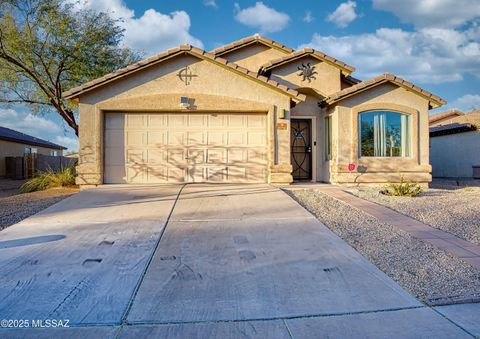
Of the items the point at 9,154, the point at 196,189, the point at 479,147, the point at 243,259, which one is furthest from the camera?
the point at 9,154

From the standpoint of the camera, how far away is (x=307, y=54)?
529 inches

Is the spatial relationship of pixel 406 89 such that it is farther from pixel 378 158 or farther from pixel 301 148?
pixel 301 148

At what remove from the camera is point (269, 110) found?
1164 cm

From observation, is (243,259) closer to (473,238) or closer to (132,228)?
(132,228)

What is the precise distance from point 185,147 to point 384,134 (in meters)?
6.82

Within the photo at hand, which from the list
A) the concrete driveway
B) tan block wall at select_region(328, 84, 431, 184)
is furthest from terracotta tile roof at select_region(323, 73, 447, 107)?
the concrete driveway

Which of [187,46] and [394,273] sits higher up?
[187,46]

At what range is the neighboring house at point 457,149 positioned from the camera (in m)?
17.6

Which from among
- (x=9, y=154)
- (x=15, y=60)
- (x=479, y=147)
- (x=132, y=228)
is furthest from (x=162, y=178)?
(x=9, y=154)

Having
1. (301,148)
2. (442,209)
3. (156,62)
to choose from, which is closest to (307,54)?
(301,148)

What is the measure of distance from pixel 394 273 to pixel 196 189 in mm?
6863

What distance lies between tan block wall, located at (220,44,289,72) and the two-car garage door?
3856mm

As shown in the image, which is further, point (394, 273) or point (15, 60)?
point (15, 60)

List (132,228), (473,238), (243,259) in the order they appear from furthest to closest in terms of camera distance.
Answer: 1. (132,228)
2. (473,238)
3. (243,259)
